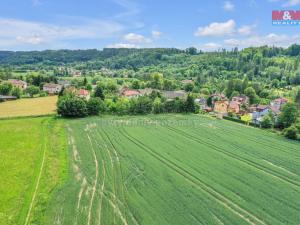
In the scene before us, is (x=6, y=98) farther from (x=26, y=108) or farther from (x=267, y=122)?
(x=267, y=122)

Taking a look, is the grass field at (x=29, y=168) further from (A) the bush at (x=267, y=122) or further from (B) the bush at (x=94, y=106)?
(A) the bush at (x=267, y=122)

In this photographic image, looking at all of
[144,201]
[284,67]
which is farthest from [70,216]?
[284,67]

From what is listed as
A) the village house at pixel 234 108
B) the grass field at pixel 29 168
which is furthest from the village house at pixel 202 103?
the grass field at pixel 29 168

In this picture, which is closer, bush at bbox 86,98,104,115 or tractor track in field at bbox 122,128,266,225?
tractor track in field at bbox 122,128,266,225

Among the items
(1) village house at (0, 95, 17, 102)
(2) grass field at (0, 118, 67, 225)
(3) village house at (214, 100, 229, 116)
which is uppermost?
(1) village house at (0, 95, 17, 102)

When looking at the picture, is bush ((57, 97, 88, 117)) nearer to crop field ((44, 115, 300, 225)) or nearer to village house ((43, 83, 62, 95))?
crop field ((44, 115, 300, 225))

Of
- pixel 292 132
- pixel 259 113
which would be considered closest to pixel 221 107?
pixel 259 113

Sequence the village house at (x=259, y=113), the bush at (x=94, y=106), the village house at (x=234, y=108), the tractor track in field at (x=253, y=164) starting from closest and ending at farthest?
the tractor track in field at (x=253, y=164), the village house at (x=259, y=113), the bush at (x=94, y=106), the village house at (x=234, y=108)

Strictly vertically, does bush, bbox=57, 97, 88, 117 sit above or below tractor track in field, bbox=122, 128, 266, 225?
above

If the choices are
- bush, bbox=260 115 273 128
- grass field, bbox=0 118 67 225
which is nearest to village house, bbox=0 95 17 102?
grass field, bbox=0 118 67 225
